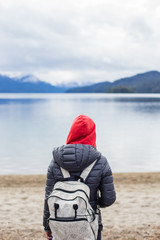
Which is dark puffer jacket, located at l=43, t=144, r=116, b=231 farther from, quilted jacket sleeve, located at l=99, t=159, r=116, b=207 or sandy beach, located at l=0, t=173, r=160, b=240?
sandy beach, located at l=0, t=173, r=160, b=240

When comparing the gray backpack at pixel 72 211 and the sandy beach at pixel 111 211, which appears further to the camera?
the sandy beach at pixel 111 211

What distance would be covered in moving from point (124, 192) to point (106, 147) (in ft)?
45.8

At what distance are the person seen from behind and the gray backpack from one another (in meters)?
0.07

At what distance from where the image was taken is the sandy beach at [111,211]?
17.4 ft

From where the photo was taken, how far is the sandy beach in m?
5.30

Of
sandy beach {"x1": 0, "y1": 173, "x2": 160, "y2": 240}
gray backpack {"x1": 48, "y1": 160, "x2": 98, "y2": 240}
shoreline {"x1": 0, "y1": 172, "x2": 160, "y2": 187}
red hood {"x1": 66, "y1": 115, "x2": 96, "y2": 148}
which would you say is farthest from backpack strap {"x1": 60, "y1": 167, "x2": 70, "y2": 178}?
shoreline {"x1": 0, "y1": 172, "x2": 160, "y2": 187}

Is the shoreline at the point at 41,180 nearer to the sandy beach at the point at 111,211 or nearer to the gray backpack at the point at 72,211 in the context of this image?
the sandy beach at the point at 111,211

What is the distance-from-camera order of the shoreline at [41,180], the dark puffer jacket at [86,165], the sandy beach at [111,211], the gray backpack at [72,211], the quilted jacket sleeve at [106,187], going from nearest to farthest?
the gray backpack at [72,211] → the dark puffer jacket at [86,165] → the quilted jacket sleeve at [106,187] → the sandy beach at [111,211] → the shoreline at [41,180]

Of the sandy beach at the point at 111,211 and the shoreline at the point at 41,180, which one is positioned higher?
the sandy beach at the point at 111,211

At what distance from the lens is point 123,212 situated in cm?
670

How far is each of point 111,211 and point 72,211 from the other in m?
4.66

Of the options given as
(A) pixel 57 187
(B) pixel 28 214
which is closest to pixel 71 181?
(A) pixel 57 187

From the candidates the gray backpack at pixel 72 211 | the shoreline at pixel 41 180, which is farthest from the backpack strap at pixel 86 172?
the shoreline at pixel 41 180

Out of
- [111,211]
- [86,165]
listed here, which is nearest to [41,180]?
[111,211]
